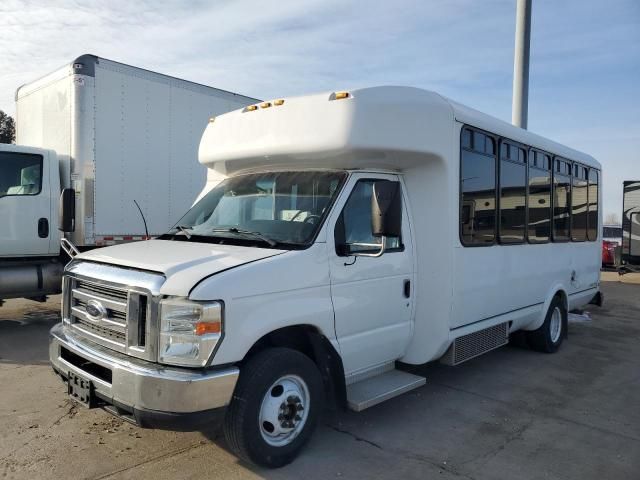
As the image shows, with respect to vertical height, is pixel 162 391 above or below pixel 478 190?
below

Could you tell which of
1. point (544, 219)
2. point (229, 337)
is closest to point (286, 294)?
point (229, 337)

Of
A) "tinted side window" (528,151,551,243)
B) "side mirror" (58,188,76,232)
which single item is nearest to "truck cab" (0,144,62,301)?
"side mirror" (58,188,76,232)

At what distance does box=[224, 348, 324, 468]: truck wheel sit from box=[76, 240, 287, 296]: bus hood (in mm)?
685

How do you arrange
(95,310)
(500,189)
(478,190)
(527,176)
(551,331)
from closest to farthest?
1. (95,310)
2. (478,190)
3. (500,189)
4. (527,176)
5. (551,331)

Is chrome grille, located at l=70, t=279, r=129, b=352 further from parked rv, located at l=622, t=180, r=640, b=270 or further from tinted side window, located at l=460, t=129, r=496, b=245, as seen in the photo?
parked rv, located at l=622, t=180, r=640, b=270

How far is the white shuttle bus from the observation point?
341cm

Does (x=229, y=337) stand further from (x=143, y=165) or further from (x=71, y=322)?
(x=143, y=165)

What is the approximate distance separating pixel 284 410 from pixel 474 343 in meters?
2.63

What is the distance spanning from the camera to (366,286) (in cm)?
443

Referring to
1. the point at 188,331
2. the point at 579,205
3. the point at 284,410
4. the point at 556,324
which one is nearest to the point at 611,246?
the point at 579,205

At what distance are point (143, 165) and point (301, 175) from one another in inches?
190

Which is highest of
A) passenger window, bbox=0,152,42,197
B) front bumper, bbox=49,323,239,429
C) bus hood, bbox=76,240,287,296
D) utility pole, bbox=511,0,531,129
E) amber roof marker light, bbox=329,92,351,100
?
utility pole, bbox=511,0,531,129

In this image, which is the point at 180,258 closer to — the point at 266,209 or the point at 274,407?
the point at 266,209

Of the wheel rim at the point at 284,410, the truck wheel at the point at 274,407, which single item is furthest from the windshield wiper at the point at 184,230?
the wheel rim at the point at 284,410
